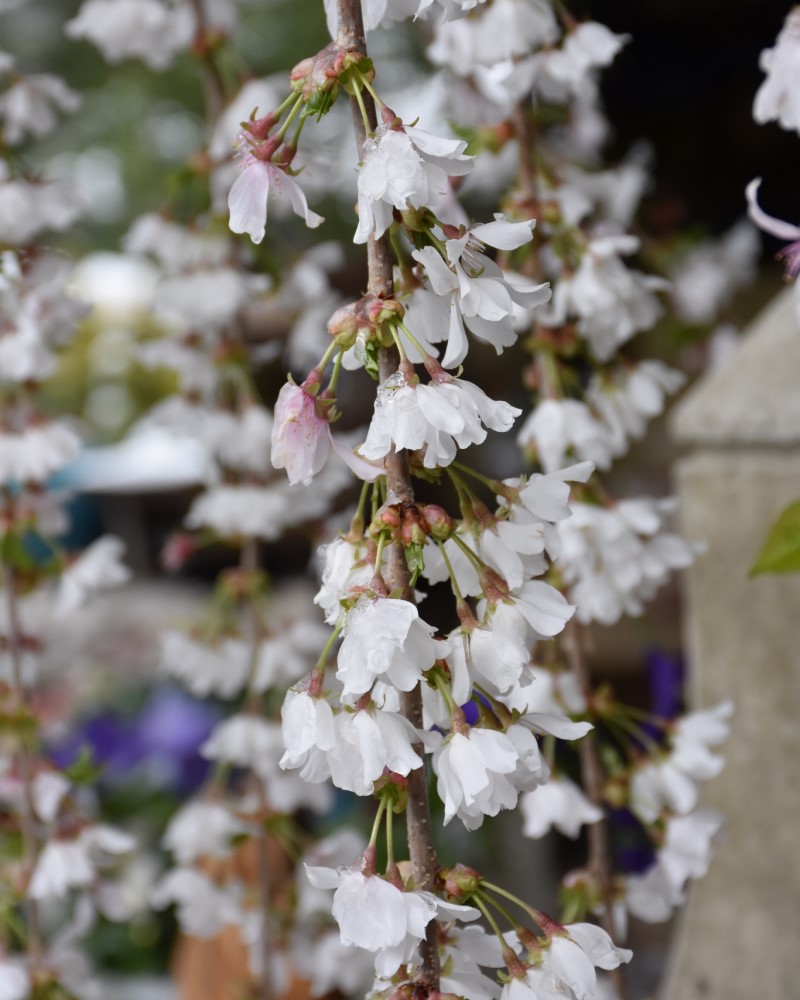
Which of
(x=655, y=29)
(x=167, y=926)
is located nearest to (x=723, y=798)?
(x=167, y=926)

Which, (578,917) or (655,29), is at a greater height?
(655,29)

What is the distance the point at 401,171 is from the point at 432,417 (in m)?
0.09

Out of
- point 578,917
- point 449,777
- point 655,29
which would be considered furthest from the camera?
point 655,29

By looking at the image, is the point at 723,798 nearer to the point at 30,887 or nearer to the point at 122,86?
the point at 30,887

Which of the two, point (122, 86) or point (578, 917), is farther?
point (122, 86)

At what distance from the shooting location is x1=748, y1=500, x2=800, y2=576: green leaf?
63 centimetres

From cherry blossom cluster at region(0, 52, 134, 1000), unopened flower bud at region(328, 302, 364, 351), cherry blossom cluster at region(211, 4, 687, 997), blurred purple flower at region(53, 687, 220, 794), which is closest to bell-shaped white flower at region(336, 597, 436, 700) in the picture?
cherry blossom cluster at region(211, 4, 687, 997)

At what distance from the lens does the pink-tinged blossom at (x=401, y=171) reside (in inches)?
17.7

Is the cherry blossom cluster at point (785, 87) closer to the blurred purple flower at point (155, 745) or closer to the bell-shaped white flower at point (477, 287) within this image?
the bell-shaped white flower at point (477, 287)

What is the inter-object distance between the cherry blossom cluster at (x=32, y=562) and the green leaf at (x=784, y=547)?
0.45 m

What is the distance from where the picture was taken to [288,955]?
1.01 meters

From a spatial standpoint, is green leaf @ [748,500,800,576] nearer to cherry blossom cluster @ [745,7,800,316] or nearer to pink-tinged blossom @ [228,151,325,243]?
cherry blossom cluster @ [745,7,800,316]

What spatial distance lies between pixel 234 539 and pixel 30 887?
12.5 inches

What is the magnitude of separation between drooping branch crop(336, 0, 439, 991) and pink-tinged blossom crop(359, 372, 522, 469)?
0.9 inches
